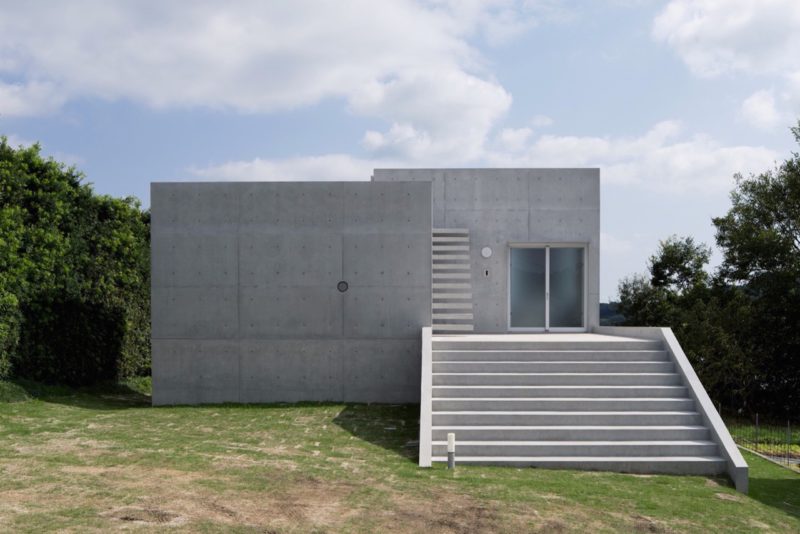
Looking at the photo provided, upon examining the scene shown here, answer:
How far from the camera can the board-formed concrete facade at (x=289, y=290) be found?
13.5m

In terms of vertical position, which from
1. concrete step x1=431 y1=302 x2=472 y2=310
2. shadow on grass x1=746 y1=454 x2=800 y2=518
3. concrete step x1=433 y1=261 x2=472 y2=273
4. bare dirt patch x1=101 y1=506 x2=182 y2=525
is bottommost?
shadow on grass x1=746 y1=454 x2=800 y2=518

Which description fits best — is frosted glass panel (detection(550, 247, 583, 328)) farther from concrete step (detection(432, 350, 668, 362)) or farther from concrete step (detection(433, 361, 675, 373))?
concrete step (detection(433, 361, 675, 373))

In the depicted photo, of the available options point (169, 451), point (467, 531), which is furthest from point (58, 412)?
point (467, 531)

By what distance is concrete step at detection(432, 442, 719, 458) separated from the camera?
948cm

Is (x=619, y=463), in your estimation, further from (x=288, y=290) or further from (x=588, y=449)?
(x=288, y=290)

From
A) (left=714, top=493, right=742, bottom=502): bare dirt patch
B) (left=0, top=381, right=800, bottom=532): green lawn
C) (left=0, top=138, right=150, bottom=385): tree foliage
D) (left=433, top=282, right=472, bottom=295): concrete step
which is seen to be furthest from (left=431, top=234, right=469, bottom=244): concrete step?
(left=714, top=493, right=742, bottom=502): bare dirt patch

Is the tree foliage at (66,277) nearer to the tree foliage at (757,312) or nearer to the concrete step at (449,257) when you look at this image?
the concrete step at (449,257)

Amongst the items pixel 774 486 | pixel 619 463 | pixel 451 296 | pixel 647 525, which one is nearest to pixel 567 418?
pixel 619 463

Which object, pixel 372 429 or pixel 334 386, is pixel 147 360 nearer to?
pixel 334 386

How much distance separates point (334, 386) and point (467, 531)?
7.41 metres

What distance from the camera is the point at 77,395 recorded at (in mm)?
14297

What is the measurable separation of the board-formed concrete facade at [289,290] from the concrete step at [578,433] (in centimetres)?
368

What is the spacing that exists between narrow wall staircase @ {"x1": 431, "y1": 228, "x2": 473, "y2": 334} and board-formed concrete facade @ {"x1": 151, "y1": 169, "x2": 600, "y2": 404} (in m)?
1.66

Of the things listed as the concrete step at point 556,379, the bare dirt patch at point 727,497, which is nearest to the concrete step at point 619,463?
the bare dirt patch at point 727,497
